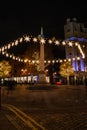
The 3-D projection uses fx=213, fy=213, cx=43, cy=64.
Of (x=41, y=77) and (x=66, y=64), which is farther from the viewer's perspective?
(x=66, y=64)

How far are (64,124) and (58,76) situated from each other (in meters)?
67.0

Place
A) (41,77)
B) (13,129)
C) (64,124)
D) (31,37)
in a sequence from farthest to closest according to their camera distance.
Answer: (41,77) < (31,37) < (64,124) < (13,129)

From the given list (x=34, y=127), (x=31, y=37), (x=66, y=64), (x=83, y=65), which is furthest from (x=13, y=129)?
(x=83, y=65)

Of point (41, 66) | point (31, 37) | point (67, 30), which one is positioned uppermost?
point (67, 30)

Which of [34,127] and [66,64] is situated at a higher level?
[66,64]

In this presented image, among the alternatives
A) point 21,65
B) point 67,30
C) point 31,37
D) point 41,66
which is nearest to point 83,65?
point 67,30

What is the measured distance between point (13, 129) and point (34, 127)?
687 mm

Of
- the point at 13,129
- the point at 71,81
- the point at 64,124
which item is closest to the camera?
the point at 13,129

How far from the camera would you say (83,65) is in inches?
2835

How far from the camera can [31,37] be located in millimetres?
26703

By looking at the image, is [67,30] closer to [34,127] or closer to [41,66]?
[41,66]

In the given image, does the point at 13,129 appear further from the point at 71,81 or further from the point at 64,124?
the point at 71,81

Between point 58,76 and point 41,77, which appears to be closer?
point 41,77

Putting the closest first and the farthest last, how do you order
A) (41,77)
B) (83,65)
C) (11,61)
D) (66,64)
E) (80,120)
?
(80,120) → (41,77) → (66,64) → (83,65) → (11,61)
